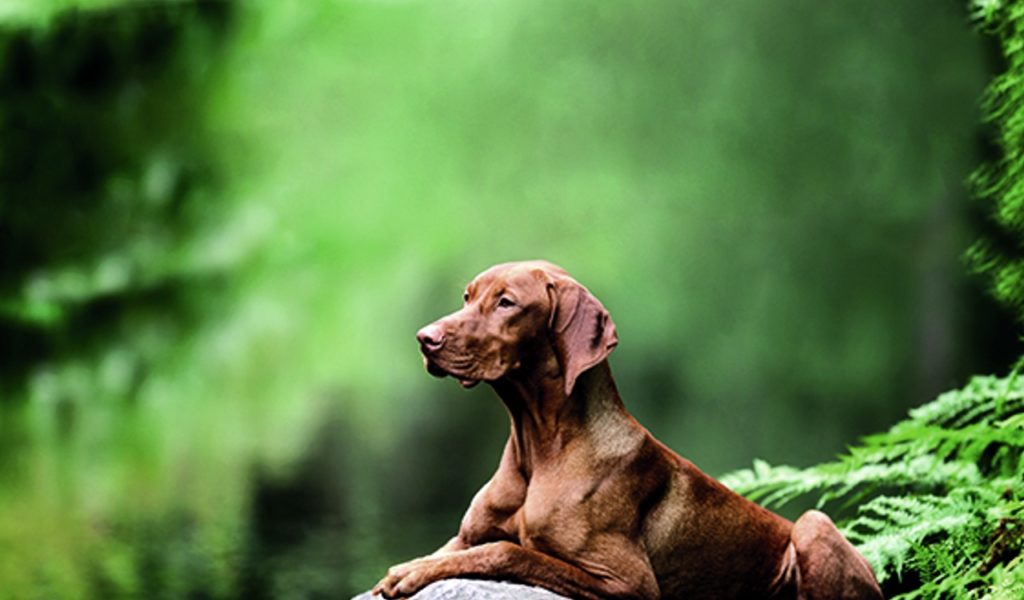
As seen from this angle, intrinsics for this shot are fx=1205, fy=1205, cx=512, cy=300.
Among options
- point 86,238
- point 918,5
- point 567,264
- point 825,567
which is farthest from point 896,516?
point 86,238

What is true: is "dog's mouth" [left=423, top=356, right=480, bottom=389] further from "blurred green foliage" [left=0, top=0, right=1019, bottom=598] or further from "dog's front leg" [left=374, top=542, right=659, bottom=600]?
"blurred green foliage" [left=0, top=0, right=1019, bottom=598]

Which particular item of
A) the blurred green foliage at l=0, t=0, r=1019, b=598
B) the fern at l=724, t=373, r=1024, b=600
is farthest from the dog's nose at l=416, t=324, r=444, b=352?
the blurred green foliage at l=0, t=0, r=1019, b=598

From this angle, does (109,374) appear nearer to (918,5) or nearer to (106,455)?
(106,455)

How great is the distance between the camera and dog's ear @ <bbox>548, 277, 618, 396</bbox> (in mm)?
1573

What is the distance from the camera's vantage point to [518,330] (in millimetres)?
1566

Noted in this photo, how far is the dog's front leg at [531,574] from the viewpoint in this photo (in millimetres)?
1532

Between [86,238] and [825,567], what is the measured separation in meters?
4.92

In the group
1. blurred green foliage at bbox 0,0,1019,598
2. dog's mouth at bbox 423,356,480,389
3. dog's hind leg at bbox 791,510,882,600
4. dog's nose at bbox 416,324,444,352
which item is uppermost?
blurred green foliage at bbox 0,0,1019,598

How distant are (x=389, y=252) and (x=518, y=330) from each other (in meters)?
4.36

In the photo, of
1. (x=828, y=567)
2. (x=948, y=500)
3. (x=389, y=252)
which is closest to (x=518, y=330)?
(x=828, y=567)

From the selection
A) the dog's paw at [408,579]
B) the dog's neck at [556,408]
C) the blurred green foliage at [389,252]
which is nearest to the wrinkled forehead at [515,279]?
the dog's neck at [556,408]

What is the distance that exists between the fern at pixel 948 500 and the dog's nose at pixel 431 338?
797mm

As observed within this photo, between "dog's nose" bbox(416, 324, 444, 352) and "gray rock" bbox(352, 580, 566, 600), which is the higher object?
"dog's nose" bbox(416, 324, 444, 352)

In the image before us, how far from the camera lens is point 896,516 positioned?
2061 mm
